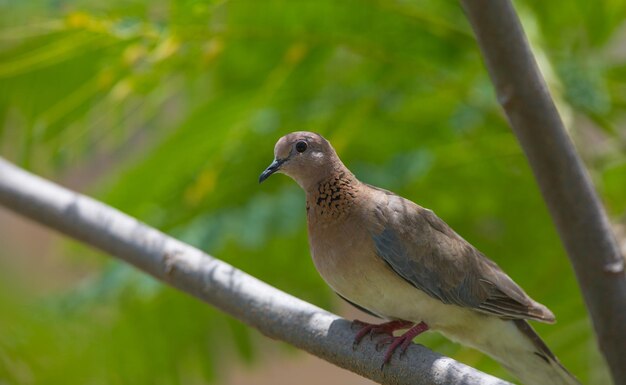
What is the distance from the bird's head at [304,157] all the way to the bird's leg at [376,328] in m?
0.27

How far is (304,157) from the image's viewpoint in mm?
1592

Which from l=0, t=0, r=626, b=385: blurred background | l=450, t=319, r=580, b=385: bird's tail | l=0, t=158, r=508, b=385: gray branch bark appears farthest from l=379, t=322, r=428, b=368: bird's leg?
l=0, t=0, r=626, b=385: blurred background

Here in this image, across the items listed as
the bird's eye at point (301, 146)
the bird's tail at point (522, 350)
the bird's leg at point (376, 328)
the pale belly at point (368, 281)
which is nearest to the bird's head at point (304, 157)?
the bird's eye at point (301, 146)

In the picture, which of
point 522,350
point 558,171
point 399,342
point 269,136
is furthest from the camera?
point 269,136

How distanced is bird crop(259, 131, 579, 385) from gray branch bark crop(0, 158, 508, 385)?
0.34 feet

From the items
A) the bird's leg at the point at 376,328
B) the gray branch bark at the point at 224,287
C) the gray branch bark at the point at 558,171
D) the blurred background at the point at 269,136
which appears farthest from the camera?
the blurred background at the point at 269,136

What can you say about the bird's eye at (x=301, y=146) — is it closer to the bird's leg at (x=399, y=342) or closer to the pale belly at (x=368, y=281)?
the pale belly at (x=368, y=281)

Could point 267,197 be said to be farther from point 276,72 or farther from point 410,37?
point 410,37

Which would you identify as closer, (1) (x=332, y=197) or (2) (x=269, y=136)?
(1) (x=332, y=197)

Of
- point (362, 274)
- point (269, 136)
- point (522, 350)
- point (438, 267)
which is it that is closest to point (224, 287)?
point (362, 274)

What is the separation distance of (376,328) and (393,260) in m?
0.12

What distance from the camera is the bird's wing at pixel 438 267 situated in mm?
1582

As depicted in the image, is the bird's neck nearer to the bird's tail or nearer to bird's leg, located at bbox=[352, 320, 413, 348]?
bird's leg, located at bbox=[352, 320, 413, 348]

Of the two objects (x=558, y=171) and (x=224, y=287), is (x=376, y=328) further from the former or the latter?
(x=558, y=171)
